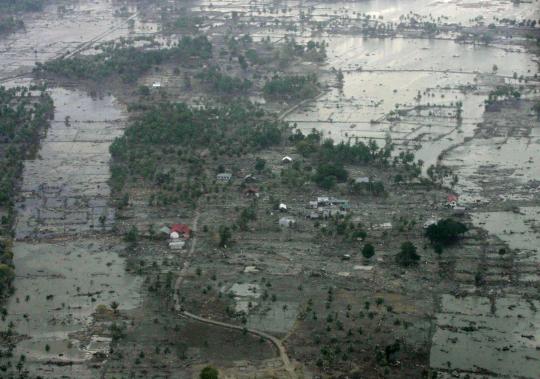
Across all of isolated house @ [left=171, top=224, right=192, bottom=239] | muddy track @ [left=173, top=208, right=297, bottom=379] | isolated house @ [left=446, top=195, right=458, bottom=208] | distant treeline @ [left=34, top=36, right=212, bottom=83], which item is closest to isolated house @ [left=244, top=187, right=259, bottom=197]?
isolated house @ [left=171, top=224, right=192, bottom=239]

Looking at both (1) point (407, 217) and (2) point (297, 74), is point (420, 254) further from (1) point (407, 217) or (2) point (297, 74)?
(2) point (297, 74)

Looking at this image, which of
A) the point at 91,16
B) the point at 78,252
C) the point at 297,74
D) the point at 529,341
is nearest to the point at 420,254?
the point at 529,341

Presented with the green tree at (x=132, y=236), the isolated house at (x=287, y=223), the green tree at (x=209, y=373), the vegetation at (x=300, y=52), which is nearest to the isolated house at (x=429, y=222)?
the isolated house at (x=287, y=223)

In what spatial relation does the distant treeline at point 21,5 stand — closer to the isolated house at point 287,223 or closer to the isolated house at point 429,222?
the isolated house at point 287,223

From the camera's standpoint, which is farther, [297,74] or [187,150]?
[297,74]

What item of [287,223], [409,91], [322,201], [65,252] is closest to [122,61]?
[409,91]

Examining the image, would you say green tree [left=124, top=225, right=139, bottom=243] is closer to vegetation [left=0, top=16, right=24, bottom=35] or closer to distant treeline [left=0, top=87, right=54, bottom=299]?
distant treeline [left=0, top=87, right=54, bottom=299]
